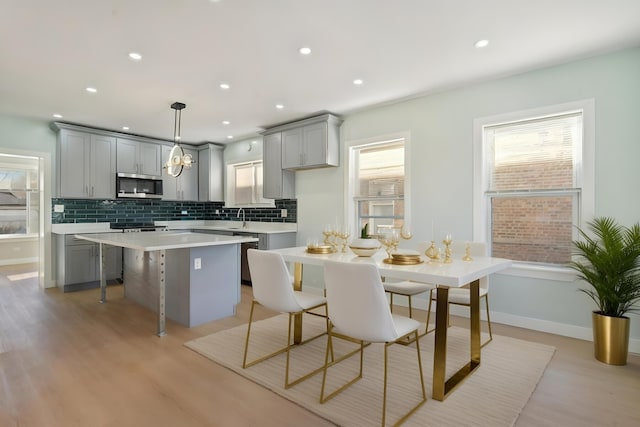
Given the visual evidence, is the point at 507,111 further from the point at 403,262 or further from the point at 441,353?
the point at 441,353

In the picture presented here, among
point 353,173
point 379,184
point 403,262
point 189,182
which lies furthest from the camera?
point 189,182

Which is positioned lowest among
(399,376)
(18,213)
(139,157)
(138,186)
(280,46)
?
(399,376)

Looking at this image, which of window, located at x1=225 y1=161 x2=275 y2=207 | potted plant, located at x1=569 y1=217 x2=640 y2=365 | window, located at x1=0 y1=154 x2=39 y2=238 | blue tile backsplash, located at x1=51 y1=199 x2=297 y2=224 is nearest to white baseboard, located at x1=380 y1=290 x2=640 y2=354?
potted plant, located at x1=569 y1=217 x2=640 y2=365

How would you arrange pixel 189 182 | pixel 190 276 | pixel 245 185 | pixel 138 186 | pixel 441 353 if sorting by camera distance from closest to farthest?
pixel 441 353 < pixel 190 276 < pixel 138 186 < pixel 245 185 < pixel 189 182

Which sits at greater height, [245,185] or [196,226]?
[245,185]

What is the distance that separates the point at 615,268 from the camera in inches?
99.8

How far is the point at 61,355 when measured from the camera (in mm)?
2680

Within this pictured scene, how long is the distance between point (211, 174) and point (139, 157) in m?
1.24

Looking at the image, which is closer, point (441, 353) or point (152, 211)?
point (441, 353)

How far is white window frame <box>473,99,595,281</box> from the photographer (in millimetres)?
2943

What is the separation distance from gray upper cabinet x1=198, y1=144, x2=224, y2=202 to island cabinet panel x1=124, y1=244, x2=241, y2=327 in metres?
2.60

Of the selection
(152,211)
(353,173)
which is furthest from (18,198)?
(353,173)

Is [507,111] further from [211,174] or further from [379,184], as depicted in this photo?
[211,174]

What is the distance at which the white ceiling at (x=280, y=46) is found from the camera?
7.37 ft
